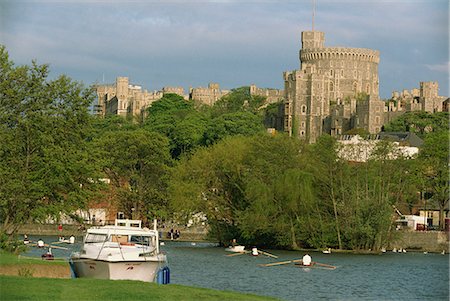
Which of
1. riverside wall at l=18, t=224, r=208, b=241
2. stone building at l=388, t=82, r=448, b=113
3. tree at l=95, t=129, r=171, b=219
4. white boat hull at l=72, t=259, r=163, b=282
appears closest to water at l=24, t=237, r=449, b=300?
white boat hull at l=72, t=259, r=163, b=282

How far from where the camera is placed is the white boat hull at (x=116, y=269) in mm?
35375

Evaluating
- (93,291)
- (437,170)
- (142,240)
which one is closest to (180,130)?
(437,170)

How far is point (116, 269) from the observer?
3541cm

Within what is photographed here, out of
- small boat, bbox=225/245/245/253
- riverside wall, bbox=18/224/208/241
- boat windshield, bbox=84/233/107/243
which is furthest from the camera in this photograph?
riverside wall, bbox=18/224/208/241

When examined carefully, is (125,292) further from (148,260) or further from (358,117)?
(358,117)

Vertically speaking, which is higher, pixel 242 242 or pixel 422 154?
pixel 422 154

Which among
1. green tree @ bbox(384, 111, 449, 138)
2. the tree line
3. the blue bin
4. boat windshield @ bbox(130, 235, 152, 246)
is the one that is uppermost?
green tree @ bbox(384, 111, 449, 138)

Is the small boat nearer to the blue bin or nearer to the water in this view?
the water

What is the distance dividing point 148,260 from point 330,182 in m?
35.1

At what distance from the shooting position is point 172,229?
90.6 meters

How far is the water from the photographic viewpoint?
43812 mm

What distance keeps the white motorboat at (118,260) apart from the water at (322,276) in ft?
19.3

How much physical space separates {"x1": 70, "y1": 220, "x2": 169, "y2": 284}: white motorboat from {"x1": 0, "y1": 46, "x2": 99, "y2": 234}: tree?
493 cm

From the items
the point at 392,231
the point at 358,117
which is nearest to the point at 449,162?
the point at 392,231
